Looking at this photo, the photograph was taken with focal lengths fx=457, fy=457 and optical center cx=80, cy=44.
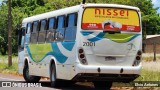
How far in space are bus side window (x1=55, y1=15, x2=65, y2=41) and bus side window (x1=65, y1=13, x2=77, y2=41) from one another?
441 mm

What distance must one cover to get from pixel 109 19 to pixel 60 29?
2.68 metres

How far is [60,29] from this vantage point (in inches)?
719

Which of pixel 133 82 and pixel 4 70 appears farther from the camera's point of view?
pixel 4 70

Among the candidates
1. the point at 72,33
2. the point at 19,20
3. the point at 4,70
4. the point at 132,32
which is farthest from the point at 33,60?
the point at 19,20

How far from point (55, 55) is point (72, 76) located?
7.59 feet

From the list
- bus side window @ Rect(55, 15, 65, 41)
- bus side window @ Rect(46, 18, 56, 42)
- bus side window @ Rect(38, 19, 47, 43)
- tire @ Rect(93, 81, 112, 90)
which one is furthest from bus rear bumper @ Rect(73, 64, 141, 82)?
bus side window @ Rect(38, 19, 47, 43)

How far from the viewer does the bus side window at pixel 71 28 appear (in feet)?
54.7

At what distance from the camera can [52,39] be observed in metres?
19.2

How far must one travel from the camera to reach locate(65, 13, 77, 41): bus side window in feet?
54.7

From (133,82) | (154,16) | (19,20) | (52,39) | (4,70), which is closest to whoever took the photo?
(133,82)

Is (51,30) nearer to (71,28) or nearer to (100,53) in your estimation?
(71,28)

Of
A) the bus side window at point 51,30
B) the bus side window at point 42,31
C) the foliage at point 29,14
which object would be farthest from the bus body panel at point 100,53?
the foliage at point 29,14

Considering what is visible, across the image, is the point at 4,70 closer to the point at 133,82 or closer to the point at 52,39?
the point at 52,39

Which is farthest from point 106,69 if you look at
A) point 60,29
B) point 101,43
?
point 60,29
